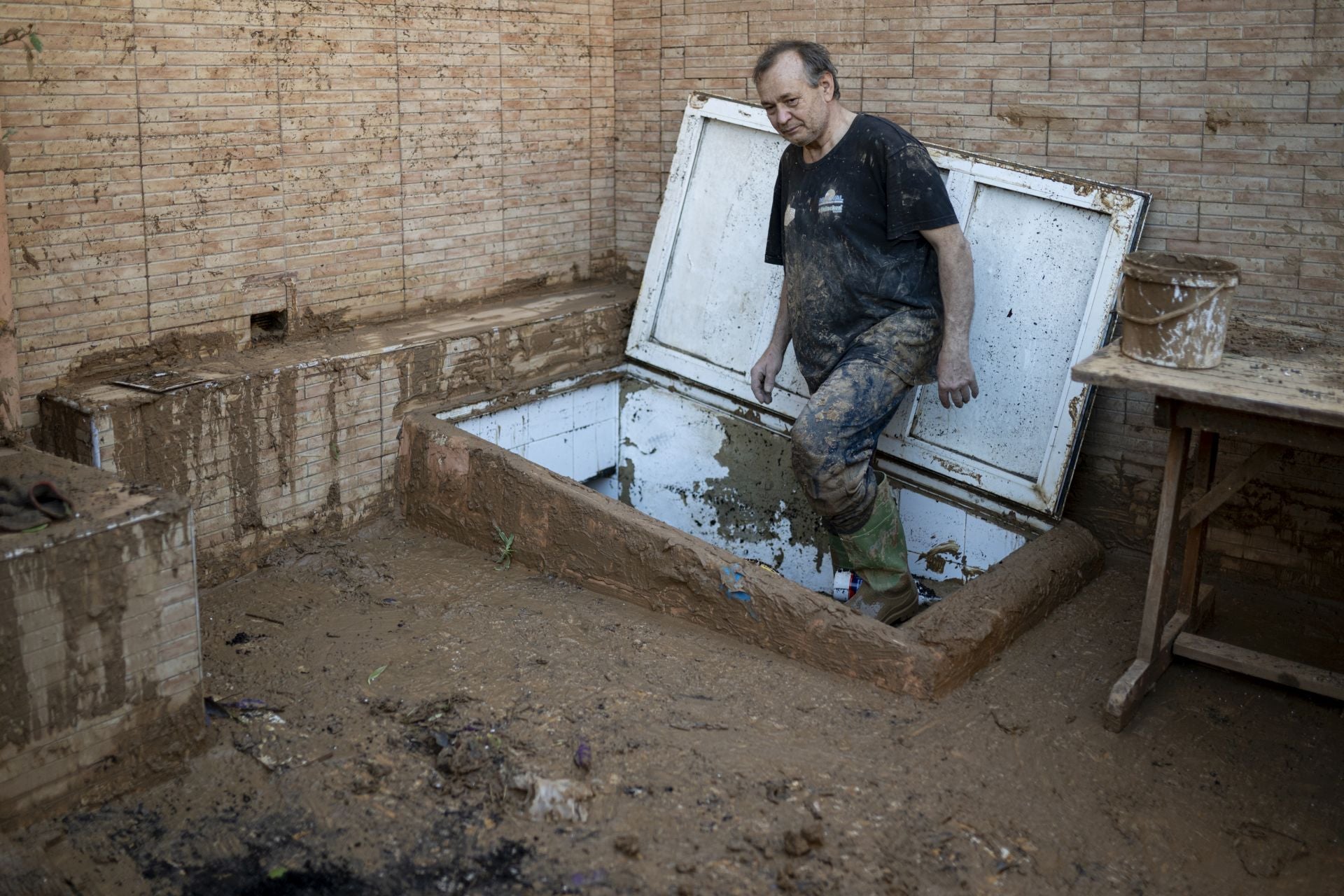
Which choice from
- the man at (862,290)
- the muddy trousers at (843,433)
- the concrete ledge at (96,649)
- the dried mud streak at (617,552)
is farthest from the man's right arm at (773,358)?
the concrete ledge at (96,649)

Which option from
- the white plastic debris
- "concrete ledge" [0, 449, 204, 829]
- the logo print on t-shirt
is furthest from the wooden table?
"concrete ledge" [0, 449, 204, 829]

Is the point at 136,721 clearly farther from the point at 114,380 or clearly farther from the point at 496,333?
the point at 496,333

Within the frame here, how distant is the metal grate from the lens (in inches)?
173

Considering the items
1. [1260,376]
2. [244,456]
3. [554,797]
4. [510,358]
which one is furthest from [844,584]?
[244,456]

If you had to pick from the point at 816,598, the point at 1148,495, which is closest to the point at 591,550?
the point at 816,598

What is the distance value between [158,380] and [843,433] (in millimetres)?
2646

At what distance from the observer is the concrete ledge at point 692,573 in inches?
162

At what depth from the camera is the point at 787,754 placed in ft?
12.0

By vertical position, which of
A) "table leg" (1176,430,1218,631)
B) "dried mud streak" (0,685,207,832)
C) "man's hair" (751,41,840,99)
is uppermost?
"man's hair" (751,41,840,99)

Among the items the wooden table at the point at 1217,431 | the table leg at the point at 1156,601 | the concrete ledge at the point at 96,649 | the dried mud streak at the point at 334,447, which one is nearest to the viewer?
the concrete ledge at the point at 96,649

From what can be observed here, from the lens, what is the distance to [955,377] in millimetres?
4602

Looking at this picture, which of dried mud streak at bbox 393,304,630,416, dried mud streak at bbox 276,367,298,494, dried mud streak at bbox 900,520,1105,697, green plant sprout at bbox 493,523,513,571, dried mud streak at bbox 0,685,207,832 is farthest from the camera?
dried mud streak at bbox 393,304,630,416

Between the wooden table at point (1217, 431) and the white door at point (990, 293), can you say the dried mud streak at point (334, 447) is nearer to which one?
the white door at point (990, 293)

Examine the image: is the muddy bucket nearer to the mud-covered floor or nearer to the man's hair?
the mud-covered floor
